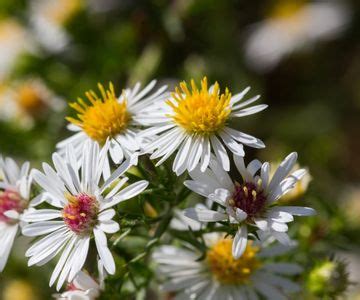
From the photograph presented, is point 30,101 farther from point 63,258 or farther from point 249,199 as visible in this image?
point 249,199

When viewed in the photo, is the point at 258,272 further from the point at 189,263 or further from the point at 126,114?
the point at 126,114

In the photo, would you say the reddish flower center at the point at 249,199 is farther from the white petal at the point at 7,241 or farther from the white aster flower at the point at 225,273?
the white petal at the point at 7,241

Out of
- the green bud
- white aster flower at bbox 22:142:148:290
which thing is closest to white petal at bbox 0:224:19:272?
white aster flower at bbox 22:142:148:290

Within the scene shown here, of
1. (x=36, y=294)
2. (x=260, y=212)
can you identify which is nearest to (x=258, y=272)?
(x=260, y=212)

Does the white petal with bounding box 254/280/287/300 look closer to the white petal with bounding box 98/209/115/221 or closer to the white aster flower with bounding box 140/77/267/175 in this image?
the white aster flower with bounding box 140/77/267/175

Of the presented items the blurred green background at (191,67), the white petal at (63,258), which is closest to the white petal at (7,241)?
the white petal at (63,258)

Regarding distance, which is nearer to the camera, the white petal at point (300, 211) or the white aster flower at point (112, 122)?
the white petal at point (300, 211)
